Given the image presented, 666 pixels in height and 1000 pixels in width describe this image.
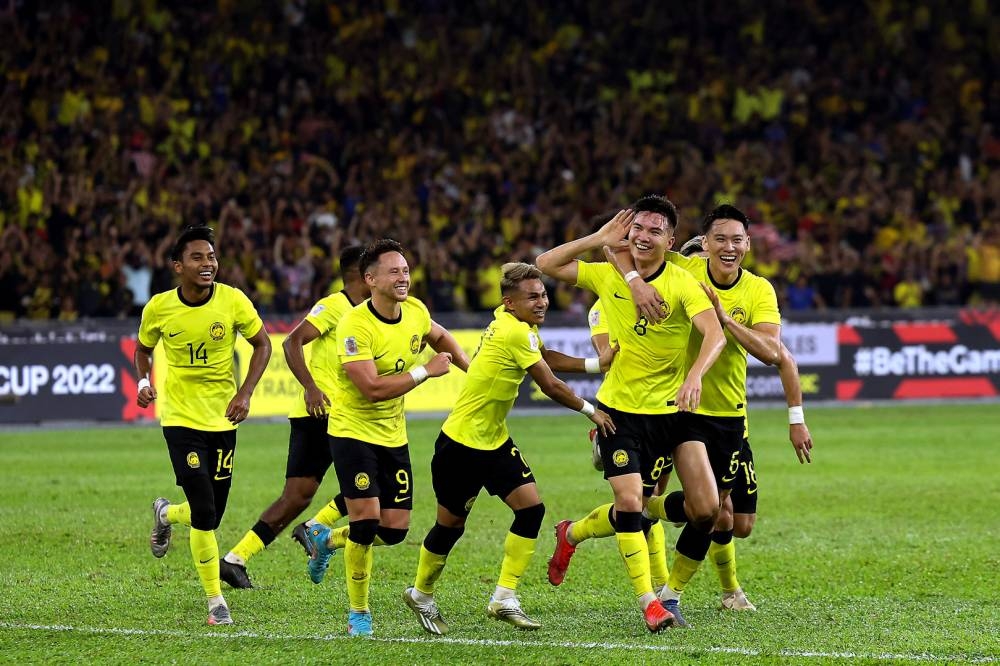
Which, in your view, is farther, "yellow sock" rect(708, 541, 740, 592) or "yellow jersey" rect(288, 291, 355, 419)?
"yellow jersey" rect(288, 291, 355, 419)

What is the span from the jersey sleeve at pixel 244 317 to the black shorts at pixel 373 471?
129 centimetres

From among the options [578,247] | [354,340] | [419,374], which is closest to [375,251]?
[354,340]

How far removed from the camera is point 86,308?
22484 mm

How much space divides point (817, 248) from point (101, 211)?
1285 cm

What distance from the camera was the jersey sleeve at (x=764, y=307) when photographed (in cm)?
910

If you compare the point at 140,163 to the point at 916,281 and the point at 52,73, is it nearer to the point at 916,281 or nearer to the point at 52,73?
the point at 52,73

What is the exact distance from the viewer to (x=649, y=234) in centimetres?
875

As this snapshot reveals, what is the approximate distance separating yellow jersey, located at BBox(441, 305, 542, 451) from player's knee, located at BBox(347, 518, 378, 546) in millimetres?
681

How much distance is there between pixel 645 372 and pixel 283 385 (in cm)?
1433

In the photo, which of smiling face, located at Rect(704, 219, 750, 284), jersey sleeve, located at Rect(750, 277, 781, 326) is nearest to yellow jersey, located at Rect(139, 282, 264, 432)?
smiling face, located at Rect(704, 219, 750, 284)

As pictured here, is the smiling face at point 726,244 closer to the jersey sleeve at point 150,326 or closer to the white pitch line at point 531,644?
the white pitch line at point 531,644

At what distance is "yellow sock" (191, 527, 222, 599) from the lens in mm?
9031

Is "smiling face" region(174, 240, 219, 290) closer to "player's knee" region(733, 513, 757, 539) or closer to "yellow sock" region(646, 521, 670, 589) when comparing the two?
"yellow sock" region(646, 521, 670, 589)

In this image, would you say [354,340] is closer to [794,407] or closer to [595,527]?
[595,527]
